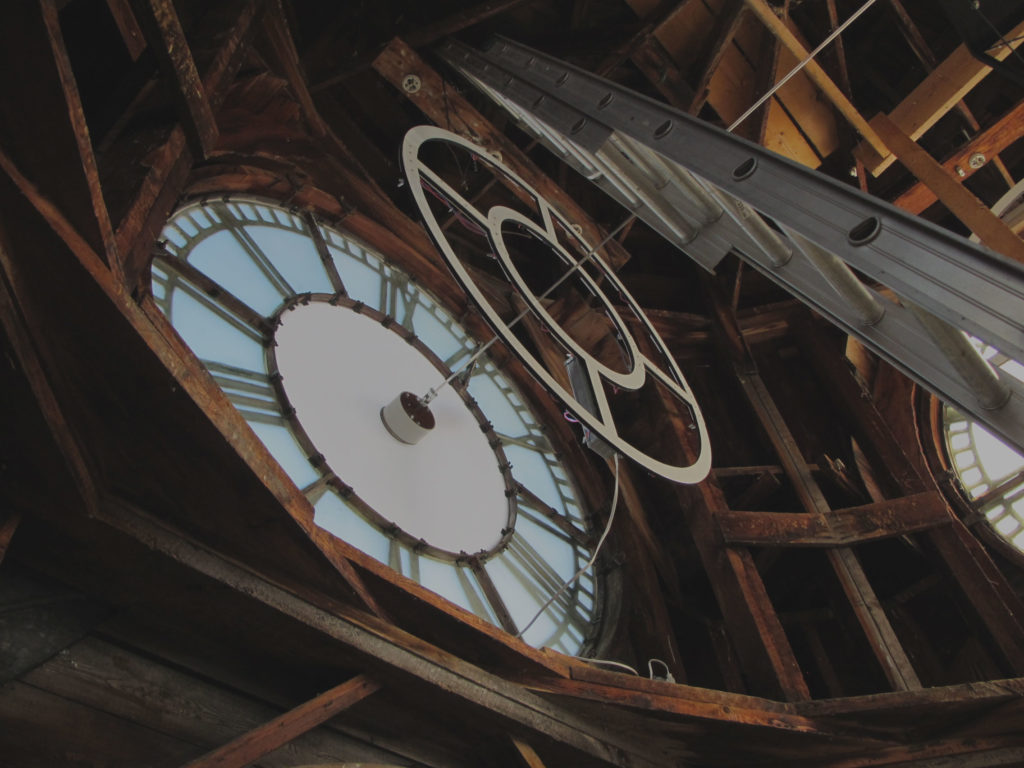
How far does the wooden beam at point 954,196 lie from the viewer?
350 cm

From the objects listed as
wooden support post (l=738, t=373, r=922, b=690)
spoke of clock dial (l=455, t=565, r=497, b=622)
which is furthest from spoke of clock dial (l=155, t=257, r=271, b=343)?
wooden support post (l=738, t=373, r=922, b=690)

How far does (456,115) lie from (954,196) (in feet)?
8.78

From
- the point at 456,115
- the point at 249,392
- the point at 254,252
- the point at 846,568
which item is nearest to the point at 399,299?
the point at 254,252

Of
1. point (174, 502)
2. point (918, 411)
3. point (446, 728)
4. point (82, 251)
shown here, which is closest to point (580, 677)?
point (446, 728)

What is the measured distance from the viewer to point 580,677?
2.93 metres

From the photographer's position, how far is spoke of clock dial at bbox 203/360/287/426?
Answer: 3.37 metres

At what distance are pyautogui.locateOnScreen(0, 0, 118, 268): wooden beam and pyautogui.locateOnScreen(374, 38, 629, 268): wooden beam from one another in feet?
10.5

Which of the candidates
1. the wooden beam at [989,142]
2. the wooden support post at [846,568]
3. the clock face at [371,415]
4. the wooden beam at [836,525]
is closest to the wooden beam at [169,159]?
the clock face at [371,415]

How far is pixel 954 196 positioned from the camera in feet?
12.5

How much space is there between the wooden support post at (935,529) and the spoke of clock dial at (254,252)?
334 cm

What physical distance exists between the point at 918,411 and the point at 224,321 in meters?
5.02

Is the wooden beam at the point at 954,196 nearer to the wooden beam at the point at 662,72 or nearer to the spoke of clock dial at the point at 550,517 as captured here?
the wooden beam at the point at 662,72

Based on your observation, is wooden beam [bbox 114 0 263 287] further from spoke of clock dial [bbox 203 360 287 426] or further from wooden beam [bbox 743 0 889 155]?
wooden beam [bbox 743 0 889 155]

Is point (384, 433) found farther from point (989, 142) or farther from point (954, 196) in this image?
point (989, 142)
